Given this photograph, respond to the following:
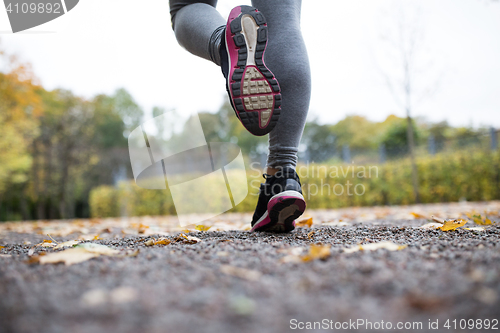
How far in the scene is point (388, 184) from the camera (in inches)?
289

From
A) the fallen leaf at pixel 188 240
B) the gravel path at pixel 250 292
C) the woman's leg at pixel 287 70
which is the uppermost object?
the woman's leg at pixel 287 70

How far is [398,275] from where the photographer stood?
0.62m

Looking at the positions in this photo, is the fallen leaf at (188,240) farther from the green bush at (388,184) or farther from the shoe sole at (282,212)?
the green bush at (388,184)

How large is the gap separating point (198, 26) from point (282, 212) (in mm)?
769

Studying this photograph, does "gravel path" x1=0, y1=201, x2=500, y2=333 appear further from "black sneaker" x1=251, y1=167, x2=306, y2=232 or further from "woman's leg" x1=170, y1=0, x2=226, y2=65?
"woman's leg" x1=170, y1=0, x2=226, y2=65

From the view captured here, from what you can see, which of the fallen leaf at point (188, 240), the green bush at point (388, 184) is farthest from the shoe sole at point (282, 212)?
the green bush at point (388, 184)

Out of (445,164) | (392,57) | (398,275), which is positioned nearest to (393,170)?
(445,164)

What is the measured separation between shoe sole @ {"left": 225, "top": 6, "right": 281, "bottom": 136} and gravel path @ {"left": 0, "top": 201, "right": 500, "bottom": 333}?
19.9 inches

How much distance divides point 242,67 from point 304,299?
0.76 m

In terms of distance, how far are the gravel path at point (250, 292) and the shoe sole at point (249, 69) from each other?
505 mm

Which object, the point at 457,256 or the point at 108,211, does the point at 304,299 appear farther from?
the point at 108,211

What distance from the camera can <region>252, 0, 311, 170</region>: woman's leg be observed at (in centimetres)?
116

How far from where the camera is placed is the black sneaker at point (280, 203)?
46.8 inches

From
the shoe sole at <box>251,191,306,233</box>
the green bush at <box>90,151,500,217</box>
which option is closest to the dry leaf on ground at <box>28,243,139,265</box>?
the shoe sole at <box>251,191,306,233</box>
